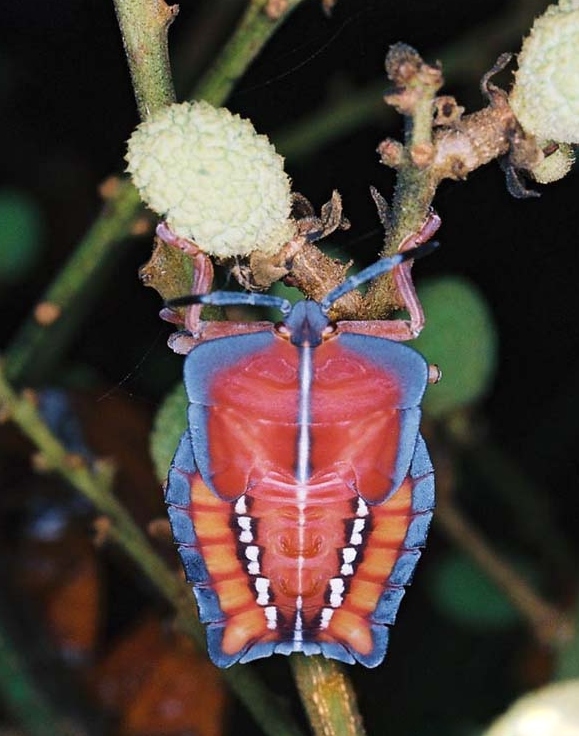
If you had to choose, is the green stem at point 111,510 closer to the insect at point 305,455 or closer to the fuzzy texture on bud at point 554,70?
the insect at point 305,455

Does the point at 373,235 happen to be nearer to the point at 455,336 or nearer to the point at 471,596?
the point at 455,336

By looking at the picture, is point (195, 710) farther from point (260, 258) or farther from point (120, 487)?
point (260, 258)

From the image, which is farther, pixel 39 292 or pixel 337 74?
pixel 39 292

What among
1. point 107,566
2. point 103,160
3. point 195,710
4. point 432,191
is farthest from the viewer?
point 103,160

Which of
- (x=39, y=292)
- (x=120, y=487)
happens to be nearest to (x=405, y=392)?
(x=120, y=487)

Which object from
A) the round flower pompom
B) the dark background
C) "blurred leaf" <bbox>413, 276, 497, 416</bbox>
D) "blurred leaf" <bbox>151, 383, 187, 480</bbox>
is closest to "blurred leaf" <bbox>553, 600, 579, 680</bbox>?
the dark background

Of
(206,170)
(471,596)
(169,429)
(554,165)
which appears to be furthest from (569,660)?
(206,170)
